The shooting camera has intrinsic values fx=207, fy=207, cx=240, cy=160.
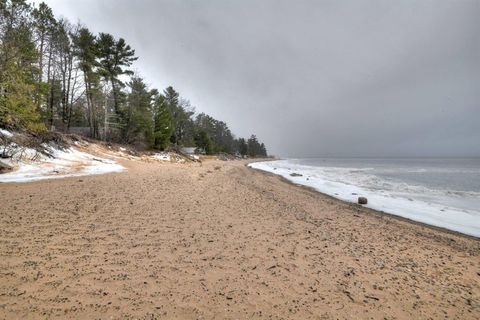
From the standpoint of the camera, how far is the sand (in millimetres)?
2811

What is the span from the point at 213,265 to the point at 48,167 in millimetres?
12399

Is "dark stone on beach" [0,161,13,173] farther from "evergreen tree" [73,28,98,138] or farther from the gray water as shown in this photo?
the gray water

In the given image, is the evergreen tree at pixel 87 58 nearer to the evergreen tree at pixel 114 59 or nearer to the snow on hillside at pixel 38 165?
the evergreen tree at pixel 114 59

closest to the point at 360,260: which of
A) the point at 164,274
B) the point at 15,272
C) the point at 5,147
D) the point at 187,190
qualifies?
the point at 164,274

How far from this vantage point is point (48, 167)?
11188mm

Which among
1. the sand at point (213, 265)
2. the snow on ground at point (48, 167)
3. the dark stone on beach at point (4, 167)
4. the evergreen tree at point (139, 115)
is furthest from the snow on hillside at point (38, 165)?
the evergreen tree at point (139, 115)

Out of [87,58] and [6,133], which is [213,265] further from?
[87,58]

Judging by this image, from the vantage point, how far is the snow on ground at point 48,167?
9375 mm

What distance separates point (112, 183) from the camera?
9.51 m

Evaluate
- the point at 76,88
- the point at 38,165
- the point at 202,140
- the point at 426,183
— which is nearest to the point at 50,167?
the point at 38,165

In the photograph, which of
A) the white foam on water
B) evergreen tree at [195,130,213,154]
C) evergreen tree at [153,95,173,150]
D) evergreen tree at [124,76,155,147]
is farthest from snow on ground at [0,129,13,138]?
evergreen tree at [195,130,213,154]

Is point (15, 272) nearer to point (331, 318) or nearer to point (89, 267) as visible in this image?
point (89, 267)

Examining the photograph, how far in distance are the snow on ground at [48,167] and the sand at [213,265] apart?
301 cm

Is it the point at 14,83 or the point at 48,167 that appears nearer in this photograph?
the point at 14,83
